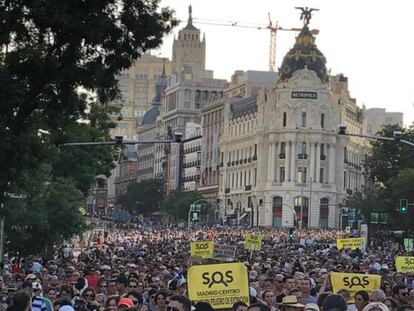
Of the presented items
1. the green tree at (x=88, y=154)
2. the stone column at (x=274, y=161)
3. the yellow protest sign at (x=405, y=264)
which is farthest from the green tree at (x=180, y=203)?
the yellow protest sign at (x=405, y=264)

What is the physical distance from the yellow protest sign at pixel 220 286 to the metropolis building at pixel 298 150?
14949 cm

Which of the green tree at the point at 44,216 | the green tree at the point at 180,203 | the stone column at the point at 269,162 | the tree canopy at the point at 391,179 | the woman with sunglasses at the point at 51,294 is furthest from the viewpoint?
the green tree at the point at 180,203

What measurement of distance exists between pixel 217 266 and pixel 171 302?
5192mm

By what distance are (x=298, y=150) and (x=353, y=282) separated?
497 ft

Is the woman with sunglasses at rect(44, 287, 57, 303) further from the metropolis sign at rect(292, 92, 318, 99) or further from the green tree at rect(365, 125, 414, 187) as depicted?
the metropolis sign at rect(292, 92, 318, 99)

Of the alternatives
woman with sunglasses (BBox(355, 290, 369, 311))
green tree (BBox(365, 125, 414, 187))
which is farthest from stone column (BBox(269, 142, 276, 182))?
woman with sunglasses (BBox(355, 290, 369, 311))

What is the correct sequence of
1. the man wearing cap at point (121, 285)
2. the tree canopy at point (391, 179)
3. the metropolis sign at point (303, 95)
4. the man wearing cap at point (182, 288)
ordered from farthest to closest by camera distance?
the metropolis sign at point (303, 95) < the tree canopy at point (391, 179) < the man wearing cap at point (121, 285) < the man wearing cap at point (182, 288)

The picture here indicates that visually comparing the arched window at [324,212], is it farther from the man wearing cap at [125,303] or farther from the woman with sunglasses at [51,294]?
the man wearing cap at [125,303]

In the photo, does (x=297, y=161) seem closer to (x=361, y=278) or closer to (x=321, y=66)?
(x=321, y=66)

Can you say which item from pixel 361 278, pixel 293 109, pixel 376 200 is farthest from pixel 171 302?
pixel 293 109

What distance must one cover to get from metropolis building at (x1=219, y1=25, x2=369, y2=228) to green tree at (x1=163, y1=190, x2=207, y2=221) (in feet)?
20.3

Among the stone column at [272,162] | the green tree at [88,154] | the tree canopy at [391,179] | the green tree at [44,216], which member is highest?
the stone column at [272,162]

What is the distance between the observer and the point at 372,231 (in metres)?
107

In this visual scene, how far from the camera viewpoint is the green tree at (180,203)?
7062 inches
